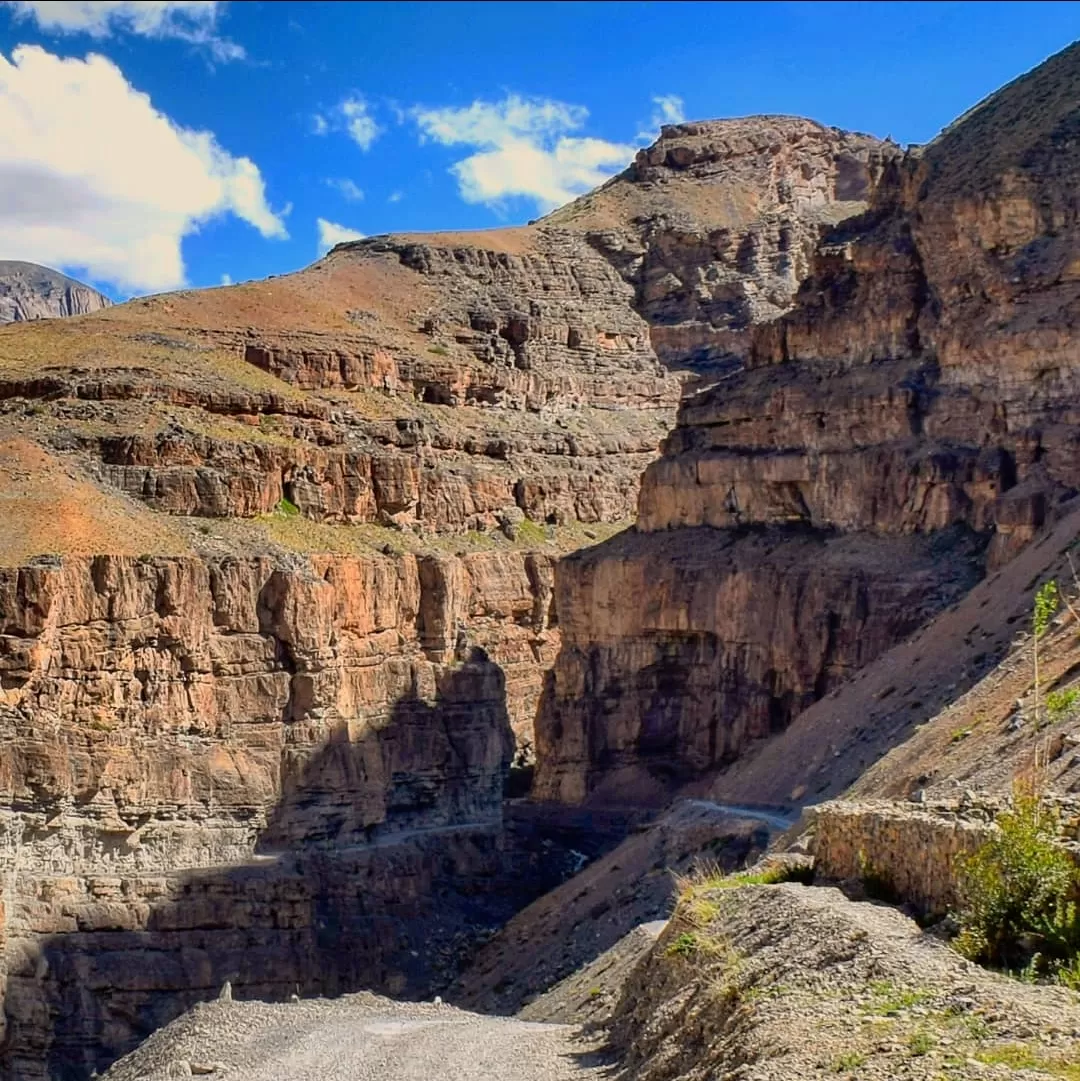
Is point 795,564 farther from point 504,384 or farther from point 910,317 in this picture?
point 504,384

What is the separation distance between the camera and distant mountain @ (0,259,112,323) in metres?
184

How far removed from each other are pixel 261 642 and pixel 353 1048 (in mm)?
39918

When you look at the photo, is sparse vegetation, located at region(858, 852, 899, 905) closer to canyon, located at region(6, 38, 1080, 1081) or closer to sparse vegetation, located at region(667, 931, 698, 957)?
sparse vegetation, located at region(667, 931, 698, 957)

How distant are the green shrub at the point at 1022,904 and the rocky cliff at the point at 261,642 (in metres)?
43.6

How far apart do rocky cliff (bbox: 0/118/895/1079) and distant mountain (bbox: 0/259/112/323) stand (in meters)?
80.4

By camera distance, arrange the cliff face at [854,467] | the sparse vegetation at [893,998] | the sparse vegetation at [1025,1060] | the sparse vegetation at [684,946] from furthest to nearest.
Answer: the cliff face at [854,467], the sparse vegetation at [684,946], the sparse vegetation at [893,998], the sparse vegetation at [1025,1060]

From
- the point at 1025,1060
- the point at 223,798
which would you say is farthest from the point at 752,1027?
the point at 223,798

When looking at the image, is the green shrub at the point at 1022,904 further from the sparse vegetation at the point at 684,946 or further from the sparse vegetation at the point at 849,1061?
the sparse vegetation at the point at 684,946

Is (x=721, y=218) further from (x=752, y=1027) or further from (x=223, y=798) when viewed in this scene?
(x=752, y=1027)

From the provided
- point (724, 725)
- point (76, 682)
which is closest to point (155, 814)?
point (76, 682)

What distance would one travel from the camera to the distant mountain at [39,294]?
184250mm

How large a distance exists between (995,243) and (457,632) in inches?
994

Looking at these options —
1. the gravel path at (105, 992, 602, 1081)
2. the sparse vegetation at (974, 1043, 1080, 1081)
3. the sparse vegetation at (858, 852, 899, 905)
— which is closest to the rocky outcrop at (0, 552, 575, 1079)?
the gravel path at (105, 992, 602, 1081)

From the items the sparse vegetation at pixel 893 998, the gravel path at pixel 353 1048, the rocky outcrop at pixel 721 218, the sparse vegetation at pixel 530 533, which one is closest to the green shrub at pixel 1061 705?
the gravel path at pixel 353 1048
